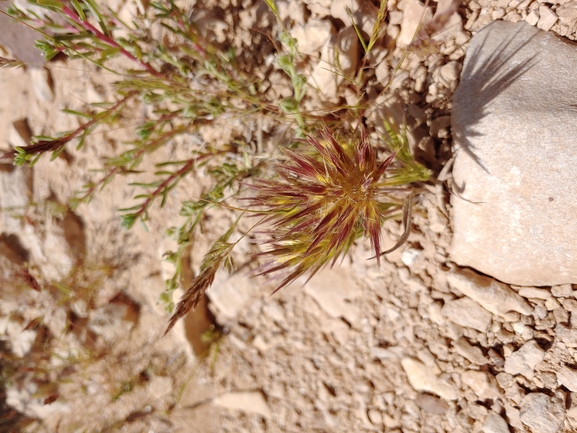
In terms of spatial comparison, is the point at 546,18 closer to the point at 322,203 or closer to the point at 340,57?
the point at 340,57

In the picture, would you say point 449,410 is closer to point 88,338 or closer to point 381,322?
point 381,322

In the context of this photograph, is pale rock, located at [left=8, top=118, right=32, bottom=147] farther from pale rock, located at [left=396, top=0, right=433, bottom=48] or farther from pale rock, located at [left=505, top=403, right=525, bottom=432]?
pale rock, located at [left=505, top=403, right=525, bottom=432]

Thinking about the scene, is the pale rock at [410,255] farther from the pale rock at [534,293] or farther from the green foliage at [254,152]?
the pale rock at [534,293]

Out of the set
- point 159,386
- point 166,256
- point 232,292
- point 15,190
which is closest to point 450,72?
point 232,292

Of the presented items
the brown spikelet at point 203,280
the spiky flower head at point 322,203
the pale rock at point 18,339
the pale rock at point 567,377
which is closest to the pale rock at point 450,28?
the spiky flower head at point 322,203

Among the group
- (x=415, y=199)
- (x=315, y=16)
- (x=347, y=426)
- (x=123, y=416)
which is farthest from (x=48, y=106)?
(x=347, y=426)

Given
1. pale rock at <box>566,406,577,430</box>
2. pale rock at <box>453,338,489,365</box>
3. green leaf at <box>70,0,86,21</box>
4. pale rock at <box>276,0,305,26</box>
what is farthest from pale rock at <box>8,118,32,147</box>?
pale rock at <box>566,406,577,430</box>
